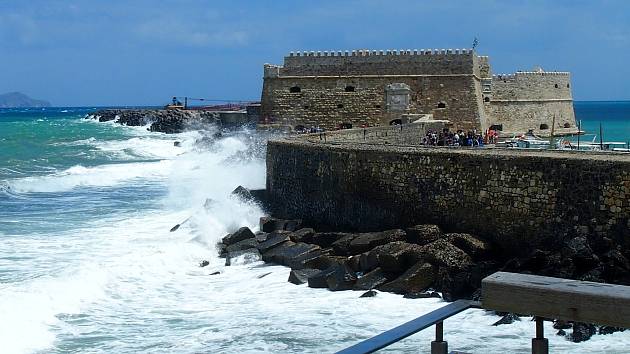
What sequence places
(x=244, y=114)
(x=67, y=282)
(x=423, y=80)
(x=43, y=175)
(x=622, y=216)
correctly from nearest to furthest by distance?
(x=622, y=216)
(x=67, y=282)
(x=423, y=80)
(x=43, y=175)
(x=244, y=114)

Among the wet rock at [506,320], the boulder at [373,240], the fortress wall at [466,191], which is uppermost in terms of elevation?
the fortress wall at [466,191]

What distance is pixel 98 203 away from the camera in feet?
75.7

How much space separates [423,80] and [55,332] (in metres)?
21.4

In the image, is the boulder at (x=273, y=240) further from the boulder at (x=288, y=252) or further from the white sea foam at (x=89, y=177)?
the white sea foam at (x=89, y=177)

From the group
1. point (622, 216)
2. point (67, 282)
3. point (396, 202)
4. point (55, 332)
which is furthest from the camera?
point (396, 202)

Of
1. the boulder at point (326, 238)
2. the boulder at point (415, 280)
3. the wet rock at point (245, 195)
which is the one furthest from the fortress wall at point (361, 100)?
the boulder at point (415, 280)

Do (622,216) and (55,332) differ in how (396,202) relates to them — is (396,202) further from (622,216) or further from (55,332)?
(55,332)

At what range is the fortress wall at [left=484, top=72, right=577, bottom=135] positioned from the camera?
33.4 meters

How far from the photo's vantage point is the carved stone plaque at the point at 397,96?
29.5 metres

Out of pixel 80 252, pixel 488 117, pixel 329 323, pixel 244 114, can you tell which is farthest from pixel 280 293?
pixel 244 114

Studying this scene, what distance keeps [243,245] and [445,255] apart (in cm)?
460

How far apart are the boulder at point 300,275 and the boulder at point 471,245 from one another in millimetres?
2252

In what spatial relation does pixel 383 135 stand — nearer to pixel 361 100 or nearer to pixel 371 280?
pixel 361 100

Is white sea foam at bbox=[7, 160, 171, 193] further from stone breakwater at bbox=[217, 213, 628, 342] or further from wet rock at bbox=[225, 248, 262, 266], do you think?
stone breakwater at bbox=[217, 213, 628, 342]
